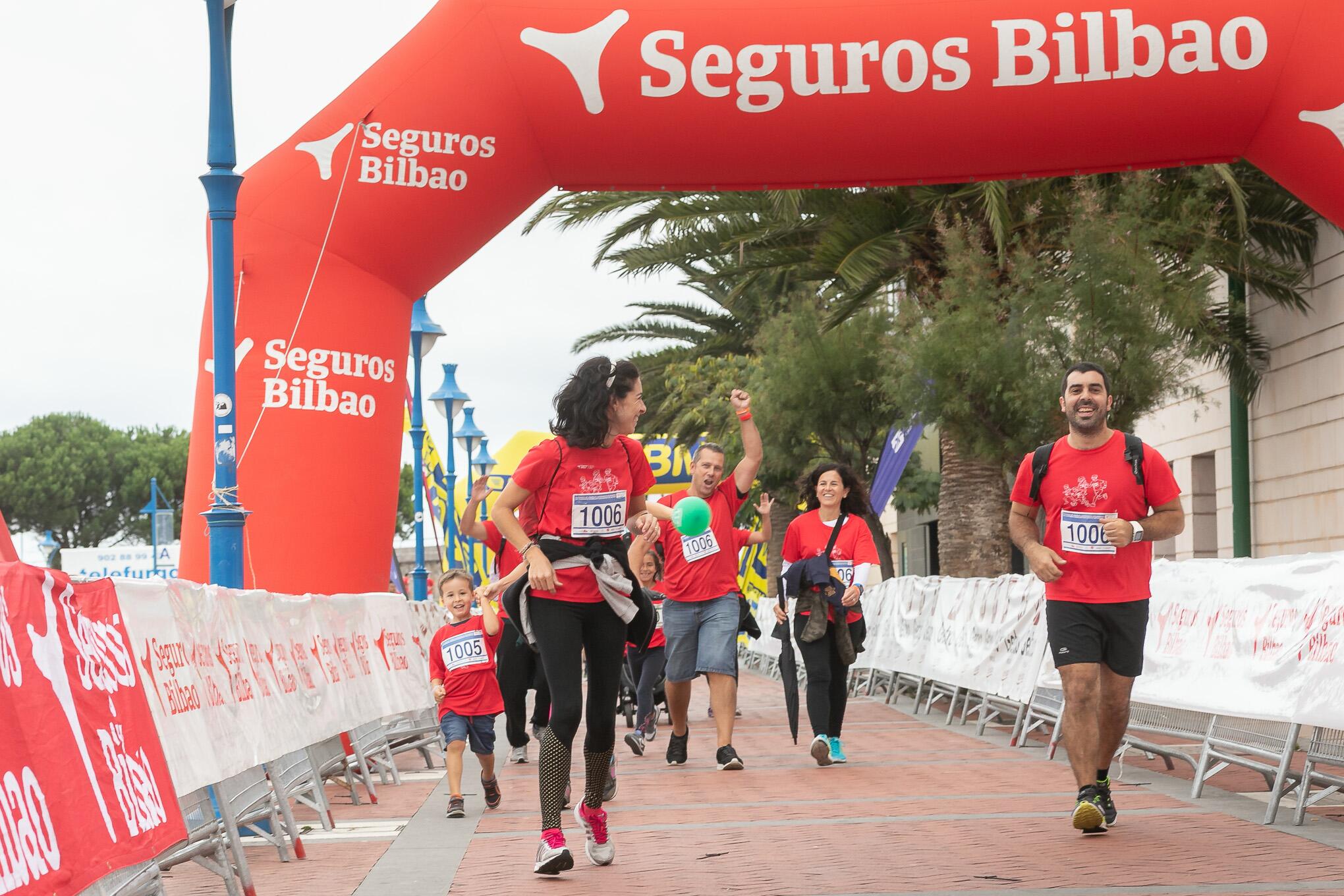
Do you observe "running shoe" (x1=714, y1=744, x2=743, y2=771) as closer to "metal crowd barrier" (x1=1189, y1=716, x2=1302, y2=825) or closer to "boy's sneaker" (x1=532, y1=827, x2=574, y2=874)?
"metal crowd barrier" (x1=1189, y1=716, x2=1302, y2=825)

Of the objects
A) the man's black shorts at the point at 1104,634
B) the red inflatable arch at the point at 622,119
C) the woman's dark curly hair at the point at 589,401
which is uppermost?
the red inflatable arch at the point at 622,119

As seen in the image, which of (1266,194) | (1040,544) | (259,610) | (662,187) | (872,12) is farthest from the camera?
(1266,194)

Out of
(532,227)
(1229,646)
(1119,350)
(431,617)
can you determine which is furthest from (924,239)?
(1229,646)

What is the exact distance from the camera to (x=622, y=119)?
11227 mm

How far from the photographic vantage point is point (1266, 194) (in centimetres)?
1836

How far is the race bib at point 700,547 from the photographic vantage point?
11.0m

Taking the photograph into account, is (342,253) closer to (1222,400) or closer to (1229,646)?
(1229,646)

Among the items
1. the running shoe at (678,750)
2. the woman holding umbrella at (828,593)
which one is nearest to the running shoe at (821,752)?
the woman holding umbrella at (828,593)

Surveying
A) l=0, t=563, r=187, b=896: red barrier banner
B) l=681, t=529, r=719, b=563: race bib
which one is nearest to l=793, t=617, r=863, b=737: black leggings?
l=681, t=529, r=719, b=563: race bib

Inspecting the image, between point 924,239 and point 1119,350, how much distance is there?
323cm

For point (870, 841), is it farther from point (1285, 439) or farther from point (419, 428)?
point (419, 428)

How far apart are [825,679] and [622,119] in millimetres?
3843

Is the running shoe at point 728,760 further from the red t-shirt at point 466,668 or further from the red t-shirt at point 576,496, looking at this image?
the red t-shirt at point 576,496

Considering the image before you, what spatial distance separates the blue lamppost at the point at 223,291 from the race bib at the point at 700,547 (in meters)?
2.95
